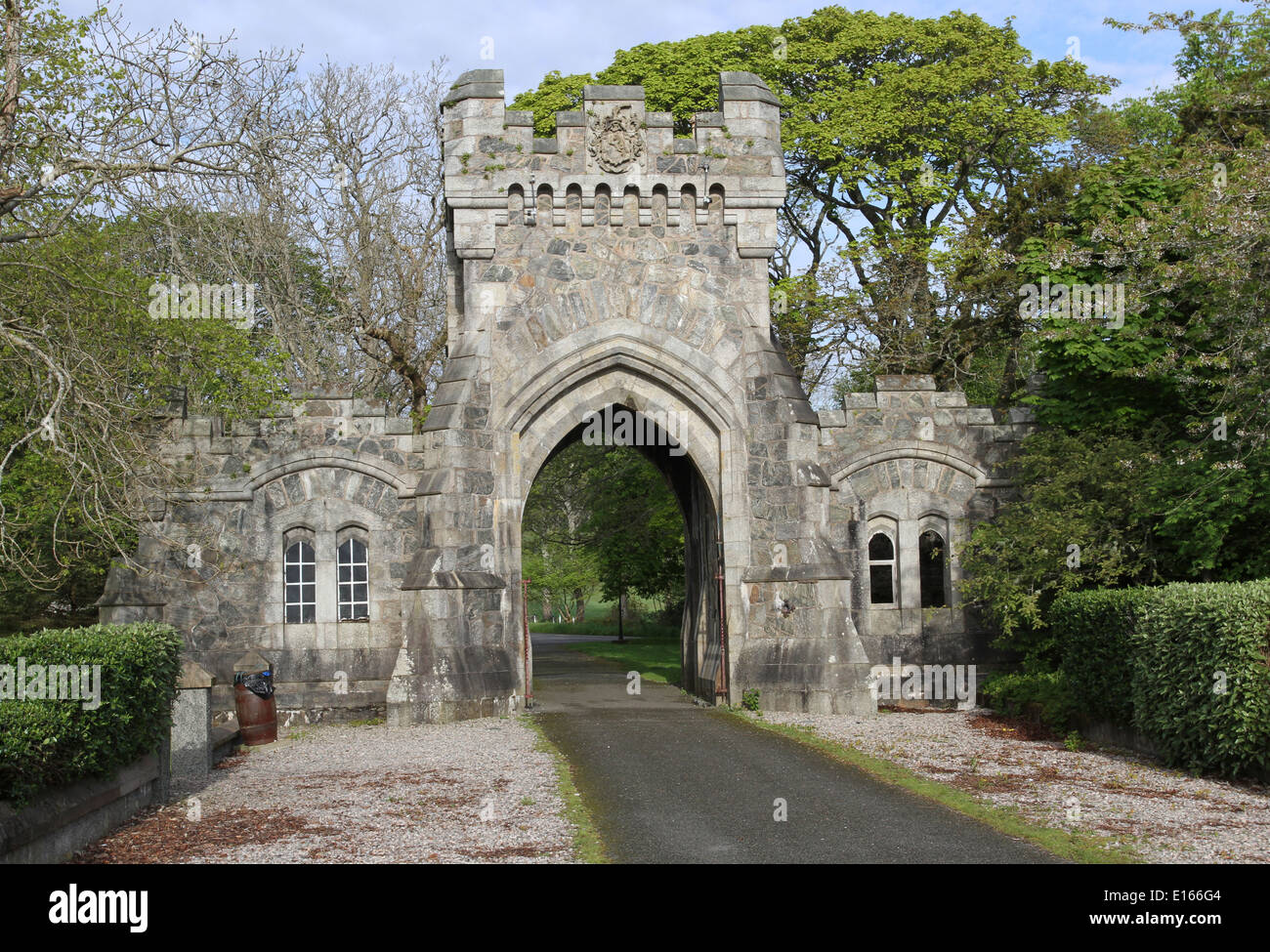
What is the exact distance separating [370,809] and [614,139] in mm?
10078

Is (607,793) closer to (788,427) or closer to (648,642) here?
(788,427)

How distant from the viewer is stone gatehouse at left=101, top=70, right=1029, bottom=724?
52.6ft

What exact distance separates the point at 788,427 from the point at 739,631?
2.79 meters

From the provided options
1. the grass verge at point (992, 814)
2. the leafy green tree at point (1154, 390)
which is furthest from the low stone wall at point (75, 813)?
the leafy green tree at point (1154, 390)

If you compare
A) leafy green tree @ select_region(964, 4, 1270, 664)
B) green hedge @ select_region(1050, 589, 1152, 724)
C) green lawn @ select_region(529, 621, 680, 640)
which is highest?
leafy green tree @ select_region(964, 4, 1270, 664)

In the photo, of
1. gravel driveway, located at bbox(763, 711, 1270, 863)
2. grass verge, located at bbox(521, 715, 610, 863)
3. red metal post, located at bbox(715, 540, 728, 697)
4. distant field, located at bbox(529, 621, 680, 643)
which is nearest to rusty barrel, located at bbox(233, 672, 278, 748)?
grass verge, located at bbox(521, 715, 610, 863)

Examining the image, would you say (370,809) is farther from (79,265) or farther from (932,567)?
(932,567)

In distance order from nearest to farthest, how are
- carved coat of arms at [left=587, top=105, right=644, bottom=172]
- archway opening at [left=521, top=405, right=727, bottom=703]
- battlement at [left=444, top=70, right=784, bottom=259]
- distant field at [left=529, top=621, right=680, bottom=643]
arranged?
battlement at [left=444, top=70, right=784, bottom=259] → carved coat of arms at [left=587, top=105, right=644, bottom=172] → archway opening at [left=521, top=405, right=727, bottom=703] → distant field at [left=529, top=621, right=680, bottom=643]

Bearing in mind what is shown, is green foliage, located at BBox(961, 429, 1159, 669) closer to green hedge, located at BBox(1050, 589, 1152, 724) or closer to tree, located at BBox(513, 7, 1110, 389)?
green hedge, located at BBox(1050, 589, 1152, 724)

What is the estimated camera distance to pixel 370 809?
998 centimetres

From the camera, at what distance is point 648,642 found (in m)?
35.3

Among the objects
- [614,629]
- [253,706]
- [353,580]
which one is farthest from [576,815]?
[614,629]

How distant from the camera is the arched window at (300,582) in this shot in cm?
1727

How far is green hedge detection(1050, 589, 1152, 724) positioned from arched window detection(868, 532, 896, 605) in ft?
13.0
